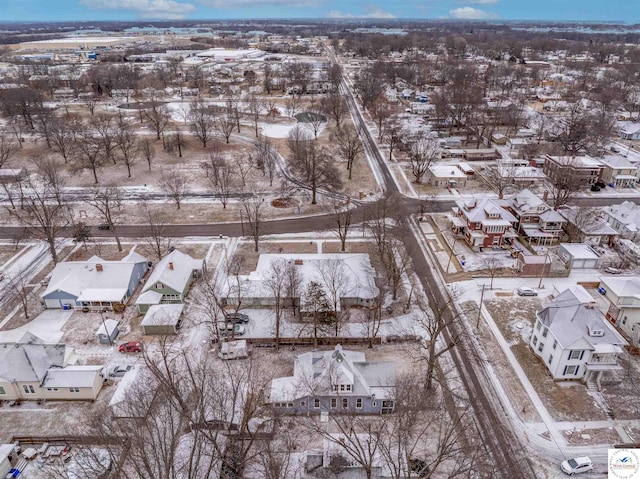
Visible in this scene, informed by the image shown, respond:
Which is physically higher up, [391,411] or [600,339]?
[600,339]

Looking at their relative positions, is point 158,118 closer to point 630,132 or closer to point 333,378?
point 333,378

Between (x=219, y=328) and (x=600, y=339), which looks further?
(x=219, y=328)

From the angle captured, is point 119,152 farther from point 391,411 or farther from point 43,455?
point 391,411

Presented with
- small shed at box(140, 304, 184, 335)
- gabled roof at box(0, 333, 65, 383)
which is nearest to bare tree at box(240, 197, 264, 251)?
small shed at box(140, 304, 184, 335)

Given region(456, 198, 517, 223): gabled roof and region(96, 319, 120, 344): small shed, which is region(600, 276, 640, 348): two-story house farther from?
region(96, 319, 120, 344): small shed

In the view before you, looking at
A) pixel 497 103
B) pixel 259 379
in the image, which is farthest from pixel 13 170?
pixel 497 103

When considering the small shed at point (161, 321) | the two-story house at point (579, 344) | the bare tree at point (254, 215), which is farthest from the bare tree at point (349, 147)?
the two-story house at point (579, 344)
